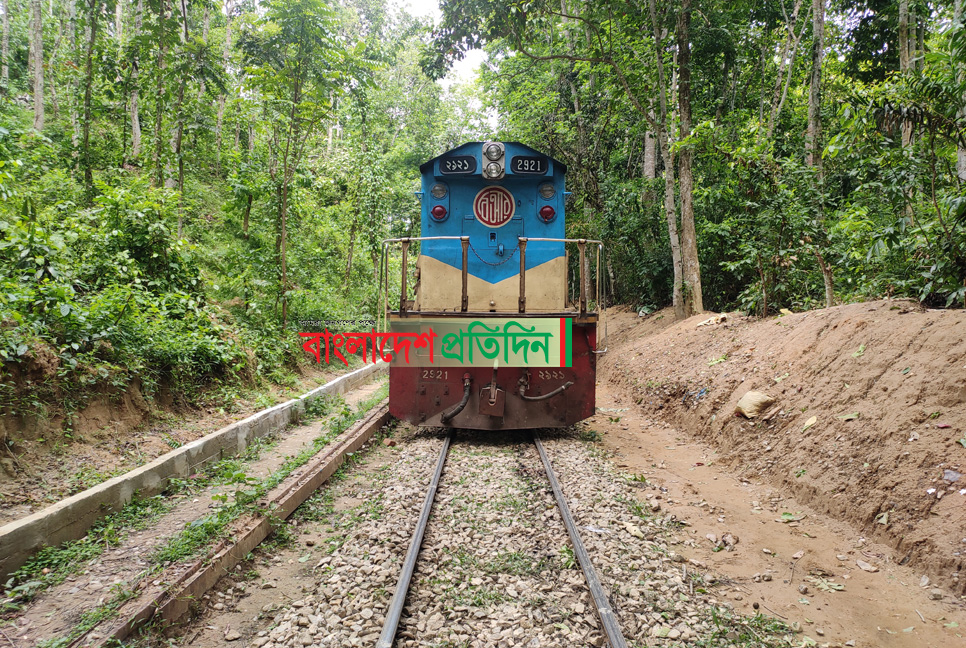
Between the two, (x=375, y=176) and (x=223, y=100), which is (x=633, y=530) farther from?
(x=223, y=100)

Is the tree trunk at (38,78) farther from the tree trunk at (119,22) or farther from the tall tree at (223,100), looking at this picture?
the tall tree at (223,100)

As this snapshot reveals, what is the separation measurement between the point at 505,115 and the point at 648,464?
17174mm

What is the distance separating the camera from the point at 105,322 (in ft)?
16.8

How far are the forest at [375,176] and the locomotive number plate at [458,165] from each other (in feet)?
11.6

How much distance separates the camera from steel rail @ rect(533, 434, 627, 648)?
2.54m

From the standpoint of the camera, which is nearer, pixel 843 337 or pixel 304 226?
pixel 843 337

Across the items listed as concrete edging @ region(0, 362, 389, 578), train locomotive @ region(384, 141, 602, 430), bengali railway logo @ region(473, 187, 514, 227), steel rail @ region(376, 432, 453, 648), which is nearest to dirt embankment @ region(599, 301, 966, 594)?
train locomotive @ region(384, 141, 602, 430)

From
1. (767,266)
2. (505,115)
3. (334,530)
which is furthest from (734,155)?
(505,115)

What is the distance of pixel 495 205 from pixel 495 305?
1.33 metres

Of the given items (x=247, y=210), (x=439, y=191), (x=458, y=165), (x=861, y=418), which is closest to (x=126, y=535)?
(x=439, y=191)

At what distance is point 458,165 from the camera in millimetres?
6656

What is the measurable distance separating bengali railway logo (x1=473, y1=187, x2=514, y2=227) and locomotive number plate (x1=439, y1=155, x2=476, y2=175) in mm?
382

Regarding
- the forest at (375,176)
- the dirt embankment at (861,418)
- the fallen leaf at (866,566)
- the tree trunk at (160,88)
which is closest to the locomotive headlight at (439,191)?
the forest at (375,176)

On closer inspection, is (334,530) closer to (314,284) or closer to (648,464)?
(648,464)
